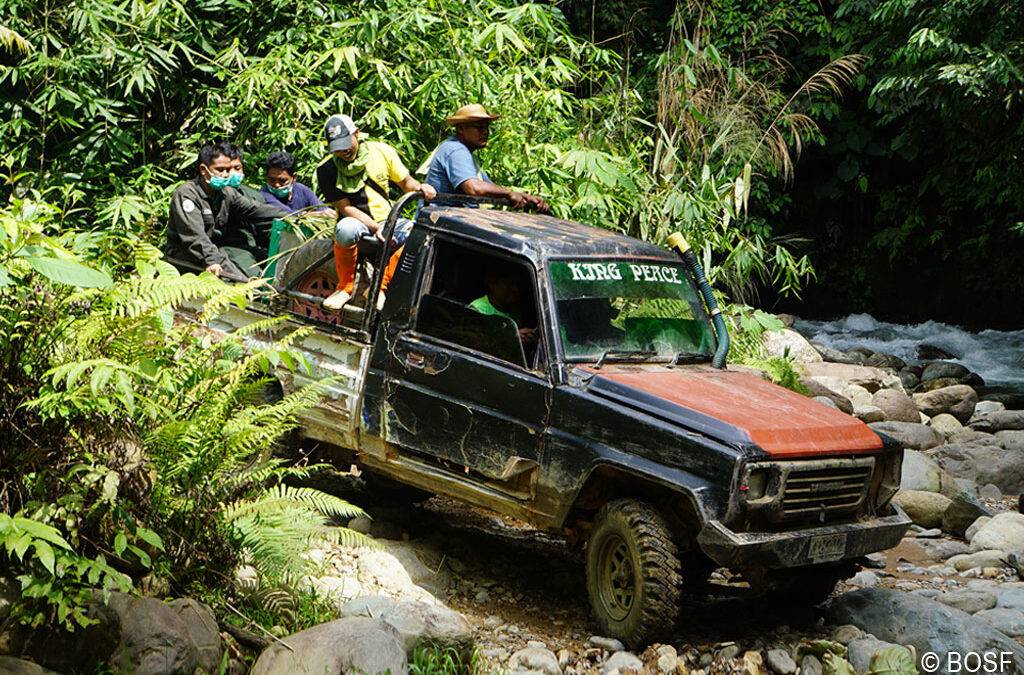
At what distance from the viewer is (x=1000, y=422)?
12.3 m

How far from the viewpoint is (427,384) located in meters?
6.23

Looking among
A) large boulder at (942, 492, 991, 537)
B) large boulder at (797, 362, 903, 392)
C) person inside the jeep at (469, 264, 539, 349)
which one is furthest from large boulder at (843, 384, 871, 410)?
person inside the jeep at (469, 264, 539, 349)

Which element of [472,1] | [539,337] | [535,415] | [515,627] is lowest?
[515,627]

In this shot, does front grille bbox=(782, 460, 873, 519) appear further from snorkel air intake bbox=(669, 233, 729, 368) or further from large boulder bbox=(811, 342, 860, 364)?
large boulder bbox=(811, 342, 860, 364)

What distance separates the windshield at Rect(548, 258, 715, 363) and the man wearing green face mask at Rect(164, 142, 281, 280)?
9.00 ft

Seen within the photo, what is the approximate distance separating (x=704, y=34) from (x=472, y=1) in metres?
2.49

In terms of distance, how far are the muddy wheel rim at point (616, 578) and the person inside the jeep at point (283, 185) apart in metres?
4.23

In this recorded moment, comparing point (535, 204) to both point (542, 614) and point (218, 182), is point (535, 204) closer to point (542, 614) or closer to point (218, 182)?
point (218, 182)

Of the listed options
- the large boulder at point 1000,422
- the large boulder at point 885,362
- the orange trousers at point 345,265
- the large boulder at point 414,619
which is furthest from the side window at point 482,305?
the large boulder at point 885,362

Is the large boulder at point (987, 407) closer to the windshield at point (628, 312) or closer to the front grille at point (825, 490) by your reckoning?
the windshield at point (628, 312)

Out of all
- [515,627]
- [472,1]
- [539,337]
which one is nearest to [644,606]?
[515,627]

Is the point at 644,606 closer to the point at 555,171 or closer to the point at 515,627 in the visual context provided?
the point at 515,627

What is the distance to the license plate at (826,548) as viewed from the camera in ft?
17.4

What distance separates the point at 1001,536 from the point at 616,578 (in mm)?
3369
